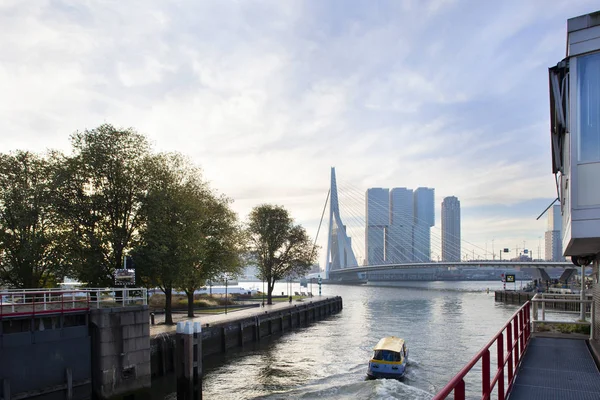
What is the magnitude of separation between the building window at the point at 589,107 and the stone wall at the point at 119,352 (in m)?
22.1

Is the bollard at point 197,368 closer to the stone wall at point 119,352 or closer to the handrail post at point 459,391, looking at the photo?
the stone wall at point 119,352

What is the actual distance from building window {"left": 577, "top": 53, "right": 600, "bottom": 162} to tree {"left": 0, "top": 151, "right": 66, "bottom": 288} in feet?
109

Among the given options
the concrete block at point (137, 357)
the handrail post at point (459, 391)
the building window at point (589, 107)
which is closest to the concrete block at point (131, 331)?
the concrete block at point (137, 357)

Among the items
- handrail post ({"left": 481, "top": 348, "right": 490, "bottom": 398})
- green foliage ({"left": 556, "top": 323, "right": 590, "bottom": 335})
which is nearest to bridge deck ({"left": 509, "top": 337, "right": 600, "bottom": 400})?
handrail post ({"left": 481, "top": 348, "right": 490, "bottom": 398})

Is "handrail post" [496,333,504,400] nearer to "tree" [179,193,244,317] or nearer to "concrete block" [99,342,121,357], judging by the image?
"concrete block" [99,342,121,357]

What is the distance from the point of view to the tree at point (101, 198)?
111 feet

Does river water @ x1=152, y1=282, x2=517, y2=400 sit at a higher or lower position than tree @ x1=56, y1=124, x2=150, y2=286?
lower

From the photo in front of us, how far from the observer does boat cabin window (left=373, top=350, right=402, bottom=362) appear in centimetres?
2861

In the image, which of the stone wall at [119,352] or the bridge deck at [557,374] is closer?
the bridge deck at [557,374]

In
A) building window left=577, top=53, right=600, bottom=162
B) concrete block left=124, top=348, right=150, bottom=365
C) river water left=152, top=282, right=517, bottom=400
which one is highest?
building window left=577, top=53, right=600, bottom=162

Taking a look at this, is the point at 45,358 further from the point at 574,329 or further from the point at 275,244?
the point at 275,244

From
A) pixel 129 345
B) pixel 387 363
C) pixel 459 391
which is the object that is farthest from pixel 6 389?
pixel 459 391

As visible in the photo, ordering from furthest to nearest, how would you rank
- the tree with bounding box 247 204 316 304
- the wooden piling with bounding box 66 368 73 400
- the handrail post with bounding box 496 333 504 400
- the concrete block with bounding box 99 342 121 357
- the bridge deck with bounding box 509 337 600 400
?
the tree with bounding box 247 204 316 304 → the concrete block with bounding box 99 342 121 357 → the wooden piling with bounding box 66 368 73 400 → the bridge deck with bounding box 509 337 600 400 → the handrail post with bounding box 496 333 504 400

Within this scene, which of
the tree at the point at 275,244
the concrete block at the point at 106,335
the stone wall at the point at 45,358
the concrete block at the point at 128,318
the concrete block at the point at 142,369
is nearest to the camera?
the stone wall at the point at 45,358
